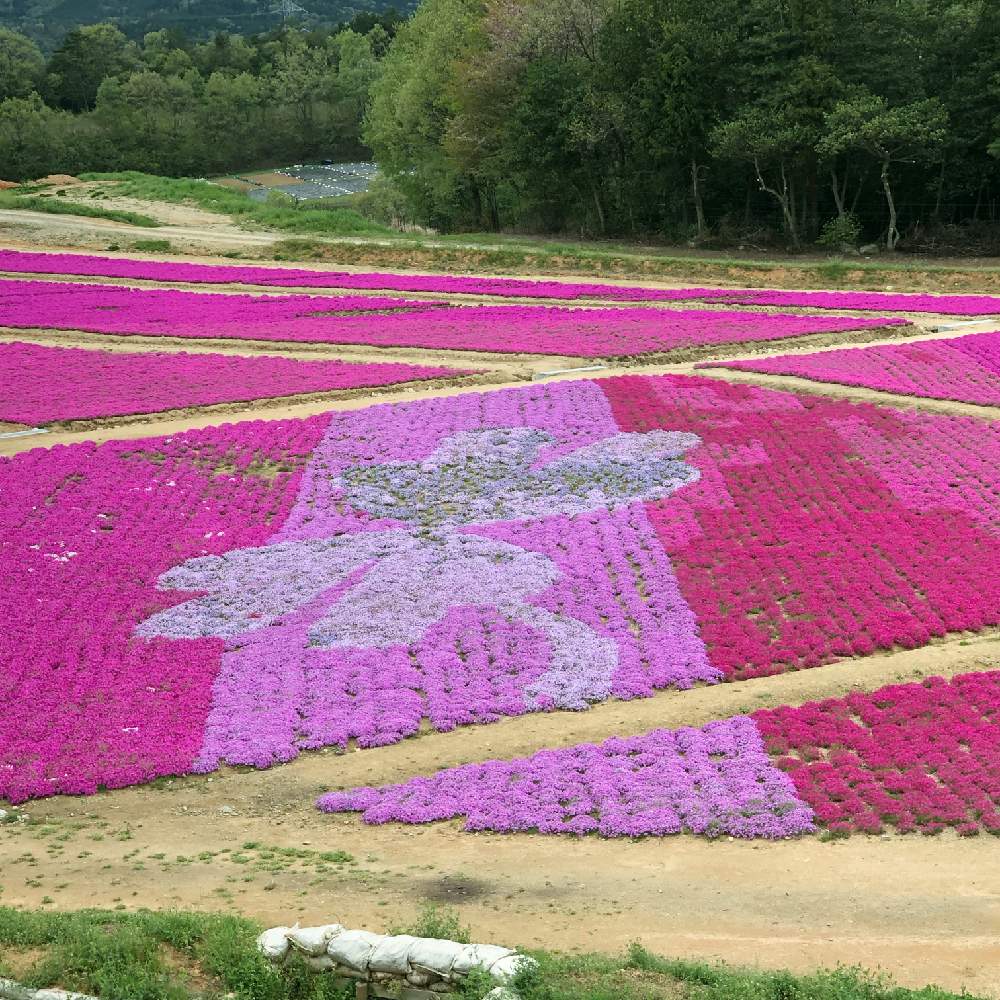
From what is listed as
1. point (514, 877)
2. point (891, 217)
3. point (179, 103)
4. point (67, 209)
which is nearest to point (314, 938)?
point (514, 877)

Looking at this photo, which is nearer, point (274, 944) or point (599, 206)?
point (274, 944)

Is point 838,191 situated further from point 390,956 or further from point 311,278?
point 390,956

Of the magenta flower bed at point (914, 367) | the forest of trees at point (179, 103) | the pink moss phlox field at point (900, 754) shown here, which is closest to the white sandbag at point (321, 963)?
the pink moss phlox field at point (900, 754)

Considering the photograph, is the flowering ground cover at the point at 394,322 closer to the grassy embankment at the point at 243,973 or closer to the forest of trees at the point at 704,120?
the forest of trees at the point at 704,120

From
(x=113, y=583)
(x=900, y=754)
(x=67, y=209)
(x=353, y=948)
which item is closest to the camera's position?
(x=353, y=948)

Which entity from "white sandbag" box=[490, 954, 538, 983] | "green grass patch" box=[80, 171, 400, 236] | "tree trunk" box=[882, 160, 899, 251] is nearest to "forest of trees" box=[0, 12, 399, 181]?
"green grass patch" box=[80, 171, 400, 236]

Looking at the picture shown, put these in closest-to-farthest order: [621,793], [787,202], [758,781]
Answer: [621,793] < [758,781] < [787,202]

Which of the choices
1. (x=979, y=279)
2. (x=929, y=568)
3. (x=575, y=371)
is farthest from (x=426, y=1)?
(x=929, y=568)
